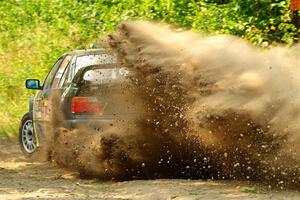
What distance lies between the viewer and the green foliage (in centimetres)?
1380

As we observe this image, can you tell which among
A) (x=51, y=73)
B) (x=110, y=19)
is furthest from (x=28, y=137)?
(x=110, y=19)

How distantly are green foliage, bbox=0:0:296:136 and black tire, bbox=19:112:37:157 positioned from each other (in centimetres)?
224

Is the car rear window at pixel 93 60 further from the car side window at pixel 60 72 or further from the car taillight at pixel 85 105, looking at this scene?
the car taillight at pixel 85 105

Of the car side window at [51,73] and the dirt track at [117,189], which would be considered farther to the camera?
the car side window at [51,73]

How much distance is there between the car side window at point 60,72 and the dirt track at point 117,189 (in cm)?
130

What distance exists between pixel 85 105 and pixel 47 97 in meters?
1.49

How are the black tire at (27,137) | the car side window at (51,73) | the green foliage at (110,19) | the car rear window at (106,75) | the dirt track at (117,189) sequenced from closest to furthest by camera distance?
1. the dirt track at (117,189)
2. the car rear window at (106,75)
3. the car side window at (51,73)
4. the black tire at (27,137)
5. the green foliage at (110,19)

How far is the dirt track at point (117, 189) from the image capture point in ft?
27.8

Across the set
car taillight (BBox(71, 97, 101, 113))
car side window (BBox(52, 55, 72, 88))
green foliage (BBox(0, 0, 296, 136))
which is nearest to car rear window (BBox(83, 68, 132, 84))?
car taillight (BBox(71, 97, 101, 113))

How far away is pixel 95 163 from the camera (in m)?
10.2

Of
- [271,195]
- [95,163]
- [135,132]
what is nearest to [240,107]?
[271,195]

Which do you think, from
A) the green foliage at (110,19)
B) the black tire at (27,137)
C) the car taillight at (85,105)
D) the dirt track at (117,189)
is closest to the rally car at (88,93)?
the car taillight at (85,105)

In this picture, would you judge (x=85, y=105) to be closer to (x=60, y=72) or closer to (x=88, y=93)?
(x=88, y=93)

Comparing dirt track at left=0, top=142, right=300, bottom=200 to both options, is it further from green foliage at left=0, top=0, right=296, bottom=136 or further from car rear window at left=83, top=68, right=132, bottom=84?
green foliage at left=0, top=0, right=296, bottom=136
